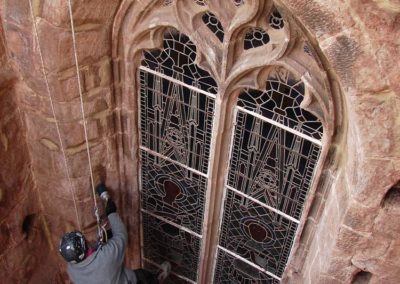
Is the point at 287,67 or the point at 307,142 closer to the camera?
the point at 287,67

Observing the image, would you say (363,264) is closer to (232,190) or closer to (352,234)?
(352,234)

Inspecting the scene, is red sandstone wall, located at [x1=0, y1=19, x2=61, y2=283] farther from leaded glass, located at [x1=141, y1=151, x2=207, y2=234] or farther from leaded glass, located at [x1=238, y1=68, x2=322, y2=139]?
leaded glass, located at [x1=238, y1=68, x2=322, y2=139]

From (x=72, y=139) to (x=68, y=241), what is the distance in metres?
0.73

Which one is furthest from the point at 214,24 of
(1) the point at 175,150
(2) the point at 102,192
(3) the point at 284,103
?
(2) the point at 102,192

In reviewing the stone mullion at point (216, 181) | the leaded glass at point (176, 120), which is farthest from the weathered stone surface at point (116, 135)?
the stone mullion at point (216, 181)

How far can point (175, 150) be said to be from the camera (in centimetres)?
377

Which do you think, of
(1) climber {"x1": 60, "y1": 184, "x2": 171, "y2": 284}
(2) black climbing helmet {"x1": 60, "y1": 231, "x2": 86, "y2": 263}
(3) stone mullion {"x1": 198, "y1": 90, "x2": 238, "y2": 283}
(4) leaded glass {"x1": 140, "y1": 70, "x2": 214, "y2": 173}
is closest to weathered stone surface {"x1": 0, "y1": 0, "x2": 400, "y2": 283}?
(4) leaded glass {"x1": 140, "y1": 70, "x2": 214, "y2": 173}

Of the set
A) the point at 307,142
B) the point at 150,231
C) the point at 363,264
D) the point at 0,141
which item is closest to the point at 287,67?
the point at 307,142

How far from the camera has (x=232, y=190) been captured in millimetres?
3695

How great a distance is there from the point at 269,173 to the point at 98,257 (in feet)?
4.07

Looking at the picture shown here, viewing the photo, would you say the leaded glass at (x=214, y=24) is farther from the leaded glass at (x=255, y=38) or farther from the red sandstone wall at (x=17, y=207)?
the red sandstone wall at (x=17, y=207)

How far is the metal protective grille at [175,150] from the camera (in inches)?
131

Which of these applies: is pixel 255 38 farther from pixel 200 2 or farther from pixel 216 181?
pixel 216 181

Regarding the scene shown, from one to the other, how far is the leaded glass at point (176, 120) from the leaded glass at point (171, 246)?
0.82 meters
